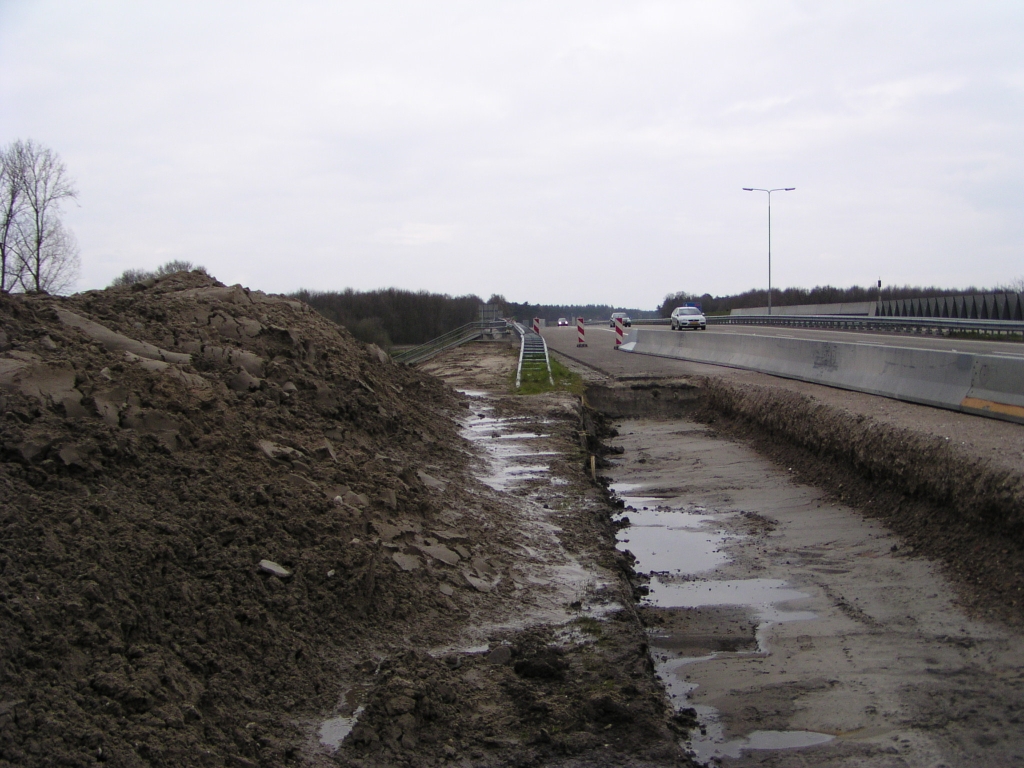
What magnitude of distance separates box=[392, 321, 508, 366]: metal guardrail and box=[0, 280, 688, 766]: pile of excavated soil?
70.2 feet

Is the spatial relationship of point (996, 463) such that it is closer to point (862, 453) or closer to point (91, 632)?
point (862, 453)

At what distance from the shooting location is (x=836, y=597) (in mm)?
7844

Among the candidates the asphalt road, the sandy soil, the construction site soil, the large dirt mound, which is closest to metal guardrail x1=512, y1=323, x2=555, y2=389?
the asphalt road

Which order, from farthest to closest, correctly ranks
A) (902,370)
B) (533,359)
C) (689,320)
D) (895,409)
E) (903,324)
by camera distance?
(689,320), (903,324), (533,359), (902,370), (895,409)

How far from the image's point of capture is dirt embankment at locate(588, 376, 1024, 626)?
295 inches

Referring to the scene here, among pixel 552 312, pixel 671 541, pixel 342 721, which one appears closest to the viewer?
pixel 342 721

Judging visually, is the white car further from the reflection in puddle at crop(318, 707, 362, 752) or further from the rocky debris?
the reflection in puddle at crop(318, 707, 362, 752)

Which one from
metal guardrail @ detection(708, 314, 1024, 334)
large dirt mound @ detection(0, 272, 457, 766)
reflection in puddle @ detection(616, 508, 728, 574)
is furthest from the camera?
metal guardrail @ detection(708, 314, 1024, 334)

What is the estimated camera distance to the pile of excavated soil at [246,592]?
440 centimetres

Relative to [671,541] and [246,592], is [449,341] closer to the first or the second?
[671,541]

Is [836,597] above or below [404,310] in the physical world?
below

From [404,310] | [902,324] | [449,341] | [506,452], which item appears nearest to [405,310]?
[404,310]

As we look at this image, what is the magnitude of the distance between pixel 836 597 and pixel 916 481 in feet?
8.76

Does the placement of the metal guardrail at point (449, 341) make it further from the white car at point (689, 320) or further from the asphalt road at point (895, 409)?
the white car at point (689, 320)
